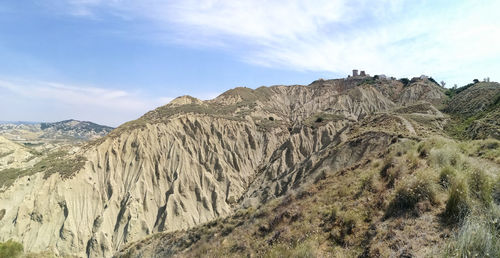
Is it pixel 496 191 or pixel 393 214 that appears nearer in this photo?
pixel 496 191

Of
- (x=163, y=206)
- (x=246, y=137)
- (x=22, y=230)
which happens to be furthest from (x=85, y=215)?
(x=246, y=137)

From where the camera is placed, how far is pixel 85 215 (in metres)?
40.6

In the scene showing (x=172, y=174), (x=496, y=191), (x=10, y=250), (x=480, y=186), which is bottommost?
(x=10, y=250)

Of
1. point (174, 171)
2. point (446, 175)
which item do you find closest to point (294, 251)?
point (446, 175)

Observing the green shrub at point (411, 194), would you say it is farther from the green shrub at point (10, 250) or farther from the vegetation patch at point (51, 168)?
the vegetation patch at point (51, 168)

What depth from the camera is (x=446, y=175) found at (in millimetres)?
7984

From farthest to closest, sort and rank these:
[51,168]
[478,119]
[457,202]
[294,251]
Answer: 1. [51,168]
2. [478,119]
3. [294,251]
4. [457,202]

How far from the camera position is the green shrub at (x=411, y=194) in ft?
25.1

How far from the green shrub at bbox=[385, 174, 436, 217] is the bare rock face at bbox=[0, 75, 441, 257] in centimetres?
1881

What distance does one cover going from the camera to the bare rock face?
121ft

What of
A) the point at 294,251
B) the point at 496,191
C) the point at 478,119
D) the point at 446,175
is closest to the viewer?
the point at 496,191

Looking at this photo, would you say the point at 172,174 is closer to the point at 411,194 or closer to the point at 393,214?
the point at 393,214

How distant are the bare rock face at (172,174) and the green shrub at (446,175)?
1865cm

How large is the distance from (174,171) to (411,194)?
153 ft
